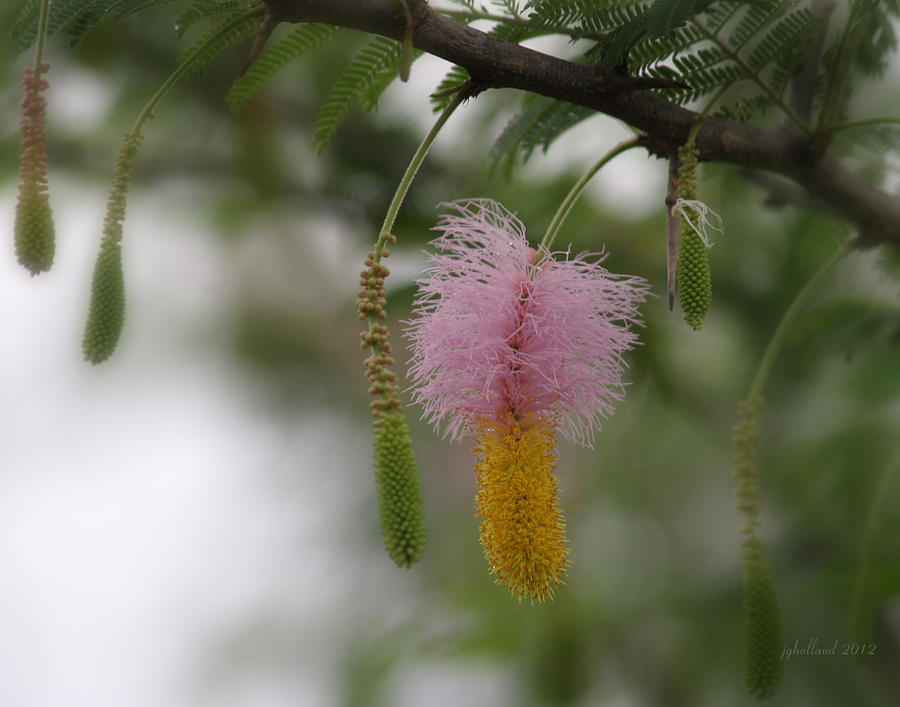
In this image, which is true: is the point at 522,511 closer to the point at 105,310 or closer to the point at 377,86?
the point at 105,310

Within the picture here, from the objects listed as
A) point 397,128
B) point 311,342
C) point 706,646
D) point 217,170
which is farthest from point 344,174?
point 706,646

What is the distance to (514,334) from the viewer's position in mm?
1101

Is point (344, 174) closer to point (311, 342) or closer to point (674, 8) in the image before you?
point (311, 342)

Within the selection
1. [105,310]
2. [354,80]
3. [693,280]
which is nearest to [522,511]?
[693,280]

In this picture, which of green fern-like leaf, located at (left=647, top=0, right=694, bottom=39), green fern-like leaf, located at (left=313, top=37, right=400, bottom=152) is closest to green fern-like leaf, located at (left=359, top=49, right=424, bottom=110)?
green fern-like leaf, located at (left=313, top=37, right=400, bottom=152)

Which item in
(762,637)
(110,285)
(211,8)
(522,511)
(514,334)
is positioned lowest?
(762,637)

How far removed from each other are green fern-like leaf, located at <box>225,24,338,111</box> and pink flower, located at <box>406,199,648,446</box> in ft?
1.02

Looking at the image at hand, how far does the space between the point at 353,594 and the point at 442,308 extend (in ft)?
8.05

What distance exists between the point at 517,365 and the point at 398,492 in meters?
0.32

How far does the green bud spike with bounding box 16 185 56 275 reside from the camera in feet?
2.93

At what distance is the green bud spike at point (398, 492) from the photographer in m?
0.83

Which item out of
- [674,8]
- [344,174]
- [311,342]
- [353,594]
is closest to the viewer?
[674,8]

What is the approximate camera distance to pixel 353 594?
3.34 metres

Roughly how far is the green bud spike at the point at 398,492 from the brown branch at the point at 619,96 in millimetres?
426
